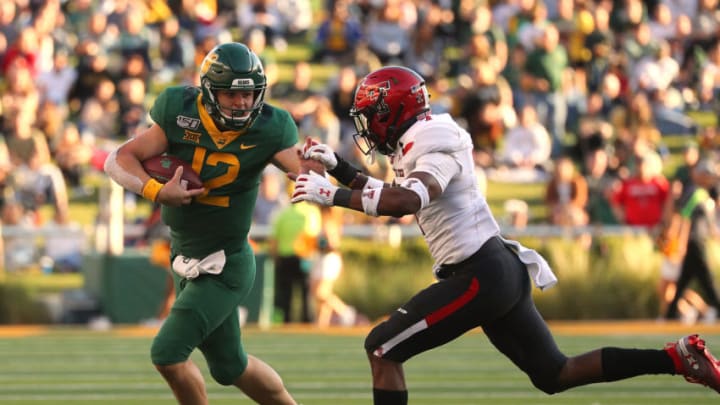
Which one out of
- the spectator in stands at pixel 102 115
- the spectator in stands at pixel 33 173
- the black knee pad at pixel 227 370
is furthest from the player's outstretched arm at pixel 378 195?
the spectator in stands at pixel 102 115

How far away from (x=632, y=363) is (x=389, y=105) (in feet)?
4.73

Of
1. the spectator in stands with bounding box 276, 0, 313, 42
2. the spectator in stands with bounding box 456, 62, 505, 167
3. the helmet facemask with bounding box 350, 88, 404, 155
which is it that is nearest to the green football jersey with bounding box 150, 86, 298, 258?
the helmet facemask with bounding box 350, 88, 404, 155

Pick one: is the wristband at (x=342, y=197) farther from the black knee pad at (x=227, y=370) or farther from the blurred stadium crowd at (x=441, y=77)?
the blurred stadium crowd at (x=441, y=77)

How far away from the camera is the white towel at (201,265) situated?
6316mm

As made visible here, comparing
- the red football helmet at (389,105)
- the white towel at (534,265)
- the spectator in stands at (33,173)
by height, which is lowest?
the spectator in stands at (33,173)

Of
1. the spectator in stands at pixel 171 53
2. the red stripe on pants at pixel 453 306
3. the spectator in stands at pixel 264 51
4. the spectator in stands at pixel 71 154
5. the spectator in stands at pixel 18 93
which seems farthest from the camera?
the spectator in stands at pixel 171 53

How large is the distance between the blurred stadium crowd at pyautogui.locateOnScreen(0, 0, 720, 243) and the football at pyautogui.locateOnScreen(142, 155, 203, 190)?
8218mm

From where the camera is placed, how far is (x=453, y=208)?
19.6 ft

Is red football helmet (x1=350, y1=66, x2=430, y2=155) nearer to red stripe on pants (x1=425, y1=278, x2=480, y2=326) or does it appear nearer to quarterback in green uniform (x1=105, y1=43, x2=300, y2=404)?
quarterback in green uniform (x1=105, y1=43, x2=300, y2=404)

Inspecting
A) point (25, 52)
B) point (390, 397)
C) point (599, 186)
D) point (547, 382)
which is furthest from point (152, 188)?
point (25, 52)

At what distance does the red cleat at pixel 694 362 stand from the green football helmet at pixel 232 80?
198 centimetres

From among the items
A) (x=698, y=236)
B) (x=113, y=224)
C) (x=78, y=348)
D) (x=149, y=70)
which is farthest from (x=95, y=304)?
(x=698, y=236)

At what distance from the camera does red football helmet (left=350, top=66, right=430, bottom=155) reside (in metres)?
6.00

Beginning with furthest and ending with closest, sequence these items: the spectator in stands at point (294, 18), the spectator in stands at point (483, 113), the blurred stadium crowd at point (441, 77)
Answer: the spectator in stands at point (294, 18) → the spectator in stands at point (483, 113) → the blurred stadium crowd at point (441, 77)
